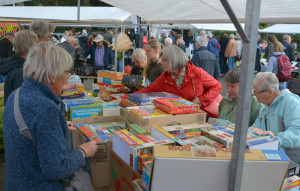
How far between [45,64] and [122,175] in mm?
887

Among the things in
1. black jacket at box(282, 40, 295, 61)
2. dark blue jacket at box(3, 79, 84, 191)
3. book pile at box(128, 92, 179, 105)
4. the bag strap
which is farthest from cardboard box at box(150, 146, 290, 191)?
black jacket at box(282, 40, 295, 61)

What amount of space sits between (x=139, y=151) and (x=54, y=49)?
2.45ft

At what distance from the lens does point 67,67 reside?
1550 millimetres

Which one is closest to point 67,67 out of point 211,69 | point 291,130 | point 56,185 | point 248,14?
point 56,185

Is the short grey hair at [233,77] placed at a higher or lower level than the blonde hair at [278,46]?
lower

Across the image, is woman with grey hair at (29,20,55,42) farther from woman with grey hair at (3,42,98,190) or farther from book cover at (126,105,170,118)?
woman with grey hair at (3,42,98,190)

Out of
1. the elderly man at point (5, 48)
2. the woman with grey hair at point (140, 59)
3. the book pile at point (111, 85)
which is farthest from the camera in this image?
the elderly man at point (5, 48)

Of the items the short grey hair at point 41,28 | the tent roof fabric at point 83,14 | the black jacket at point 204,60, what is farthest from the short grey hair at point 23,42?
the black jacket at point 204,60

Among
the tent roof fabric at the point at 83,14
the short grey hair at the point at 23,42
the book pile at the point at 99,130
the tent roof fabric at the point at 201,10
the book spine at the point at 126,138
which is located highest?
the tent roof fabric at the point at 83,14

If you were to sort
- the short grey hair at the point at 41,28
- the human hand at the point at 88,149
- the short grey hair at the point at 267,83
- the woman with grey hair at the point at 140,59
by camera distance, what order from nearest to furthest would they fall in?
the human hand at the point at 88,149 < the short grey hair at the point at 267,83 < the short grey hair at the point at 41,28 < the woman with grey hair at the point at 140,59

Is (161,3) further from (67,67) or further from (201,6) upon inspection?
(67,67)

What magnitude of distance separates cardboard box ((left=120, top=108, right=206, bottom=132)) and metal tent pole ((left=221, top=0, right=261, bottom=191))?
3.76 feet

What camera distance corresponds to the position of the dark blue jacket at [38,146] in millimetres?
1353

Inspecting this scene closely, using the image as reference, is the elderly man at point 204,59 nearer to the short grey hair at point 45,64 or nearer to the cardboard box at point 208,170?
the short grey hair at point 45,64
